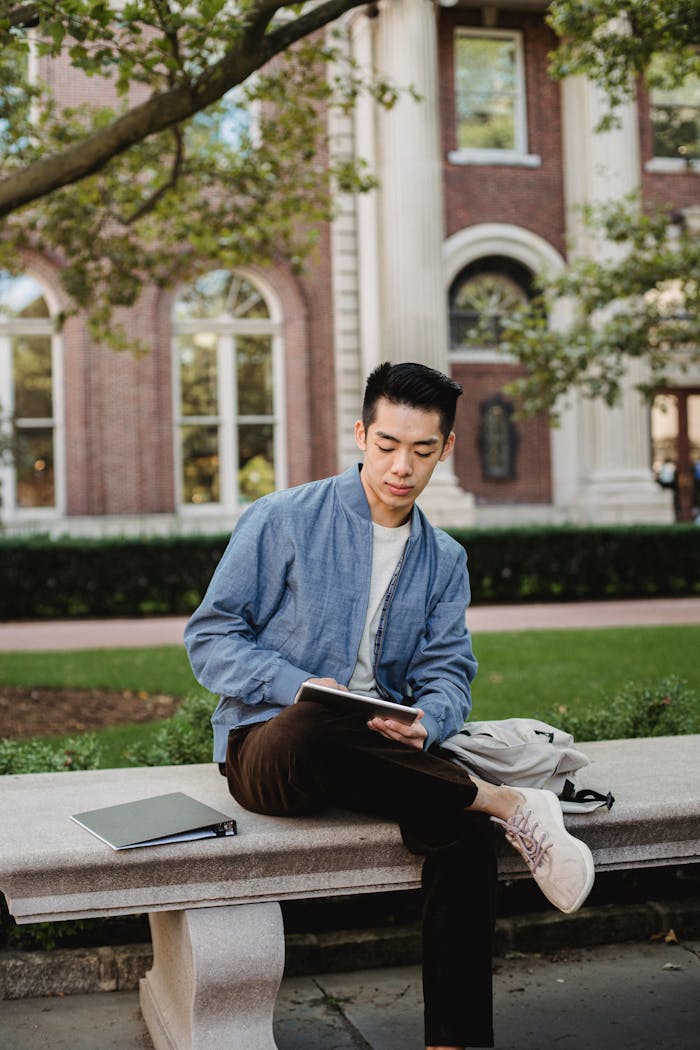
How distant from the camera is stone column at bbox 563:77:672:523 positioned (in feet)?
67.9

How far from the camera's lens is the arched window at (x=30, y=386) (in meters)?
19.5

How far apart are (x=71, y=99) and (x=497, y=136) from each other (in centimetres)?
798

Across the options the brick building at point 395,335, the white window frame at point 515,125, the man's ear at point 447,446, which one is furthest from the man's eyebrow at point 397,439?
the white window frame at point 515,125

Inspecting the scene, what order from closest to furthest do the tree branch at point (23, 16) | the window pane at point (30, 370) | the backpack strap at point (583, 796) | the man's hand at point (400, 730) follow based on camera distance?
the man's hand at point (400, 730)
the backpack strap at point (583, 796)
the tree branch at point (23, 16)
the window pane at point (30, 370)

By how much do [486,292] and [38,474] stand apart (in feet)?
29.3

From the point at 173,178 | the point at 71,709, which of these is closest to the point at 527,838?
the point at 71,709

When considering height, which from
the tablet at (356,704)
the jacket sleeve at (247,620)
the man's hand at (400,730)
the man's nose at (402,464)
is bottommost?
the man's hand at (400,730)

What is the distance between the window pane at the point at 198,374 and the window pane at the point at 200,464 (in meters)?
0.35

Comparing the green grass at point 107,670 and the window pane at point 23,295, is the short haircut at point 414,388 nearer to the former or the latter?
the green grass at point 107,670

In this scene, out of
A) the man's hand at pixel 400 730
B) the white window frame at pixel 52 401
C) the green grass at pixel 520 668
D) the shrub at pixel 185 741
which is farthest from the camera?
the white window frame at pixel 52 401

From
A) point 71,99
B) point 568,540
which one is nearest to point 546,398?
point 568,540

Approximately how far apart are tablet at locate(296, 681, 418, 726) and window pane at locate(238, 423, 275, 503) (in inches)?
698

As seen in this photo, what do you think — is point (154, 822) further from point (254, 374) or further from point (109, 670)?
point (254, 374)

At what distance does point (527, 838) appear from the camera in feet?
9.75
